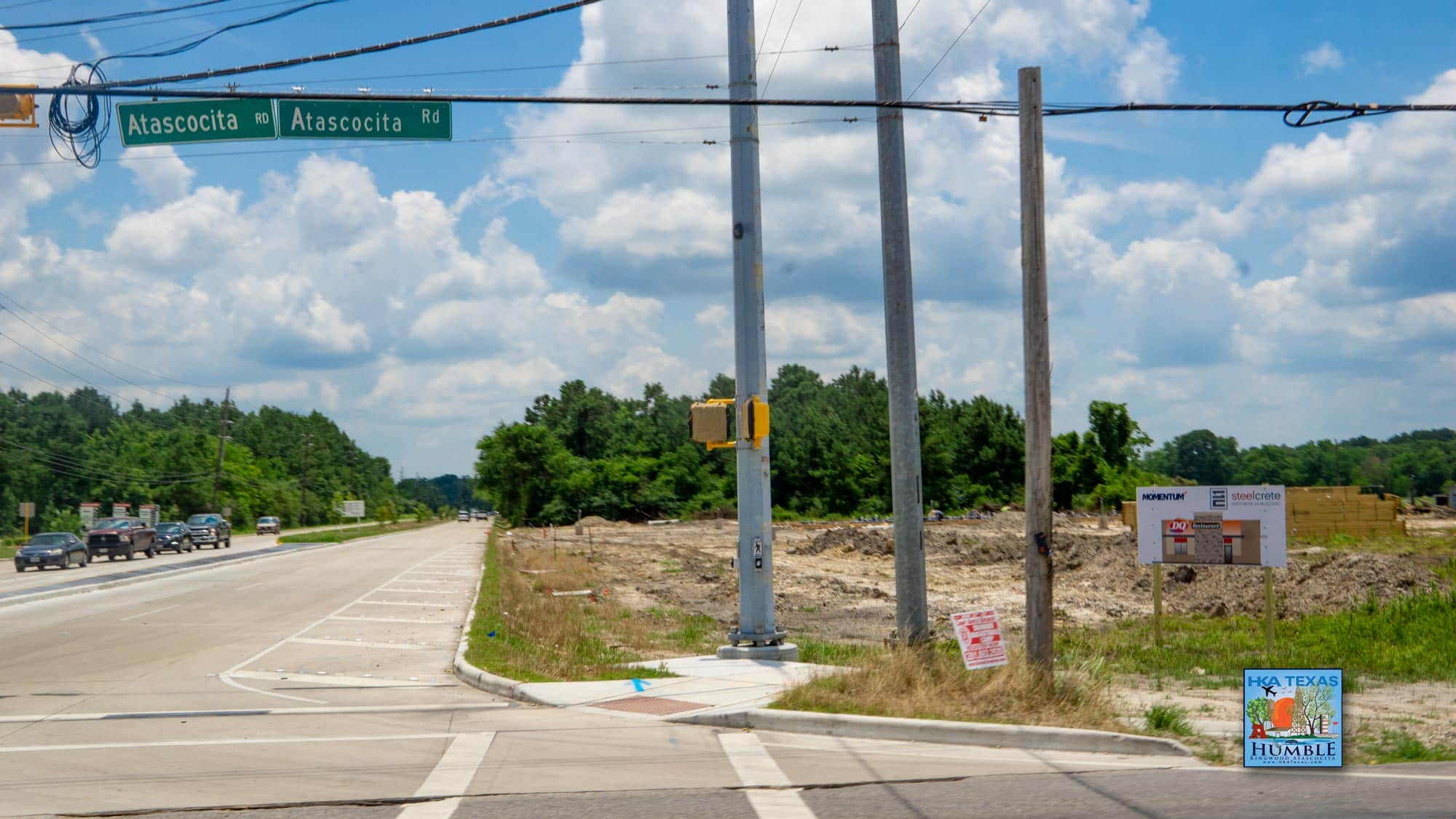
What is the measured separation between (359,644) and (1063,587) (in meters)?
18.8

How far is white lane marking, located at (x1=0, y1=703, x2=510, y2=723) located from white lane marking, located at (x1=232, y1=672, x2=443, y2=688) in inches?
64.6

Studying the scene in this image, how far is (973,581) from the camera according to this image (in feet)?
112

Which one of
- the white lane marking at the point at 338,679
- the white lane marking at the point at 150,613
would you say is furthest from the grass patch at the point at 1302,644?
the white lane marking at the point at 150,613

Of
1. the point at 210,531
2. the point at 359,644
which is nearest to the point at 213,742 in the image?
the point at 359,644

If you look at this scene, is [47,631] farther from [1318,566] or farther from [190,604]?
[1318,566]

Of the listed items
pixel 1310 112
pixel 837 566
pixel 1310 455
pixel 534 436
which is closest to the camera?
pixel 1310 112

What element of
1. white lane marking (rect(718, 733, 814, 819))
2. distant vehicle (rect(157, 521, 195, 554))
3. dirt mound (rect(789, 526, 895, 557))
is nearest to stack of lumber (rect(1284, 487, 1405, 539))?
dirt mound (rect(789, 526, 895, 557))

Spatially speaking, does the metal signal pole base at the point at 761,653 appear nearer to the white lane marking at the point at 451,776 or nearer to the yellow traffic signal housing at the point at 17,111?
the white lane marking at the point at 451,776

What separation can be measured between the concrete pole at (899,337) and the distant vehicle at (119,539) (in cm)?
4687

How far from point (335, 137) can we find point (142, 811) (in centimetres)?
843

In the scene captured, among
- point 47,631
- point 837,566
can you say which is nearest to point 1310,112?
point 47,631

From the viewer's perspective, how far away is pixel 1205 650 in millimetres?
16359

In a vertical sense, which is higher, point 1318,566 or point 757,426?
point 757,426

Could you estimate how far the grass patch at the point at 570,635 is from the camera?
14250mm
